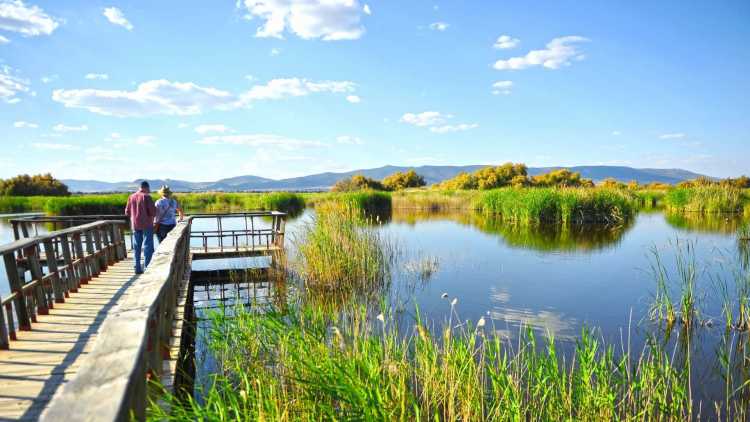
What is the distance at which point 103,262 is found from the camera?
8219 millimetres

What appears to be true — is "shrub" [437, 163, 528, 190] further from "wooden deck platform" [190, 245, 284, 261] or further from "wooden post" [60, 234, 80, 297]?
"wooden post" [60, 234, 80, 297]

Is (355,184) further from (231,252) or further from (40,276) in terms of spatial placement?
(40,276)

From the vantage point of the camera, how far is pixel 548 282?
10.1 m

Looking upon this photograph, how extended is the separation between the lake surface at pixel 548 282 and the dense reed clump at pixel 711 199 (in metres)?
8.36

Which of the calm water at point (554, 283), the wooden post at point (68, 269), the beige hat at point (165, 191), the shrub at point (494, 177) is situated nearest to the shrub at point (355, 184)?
the shrub at point (494, 177)

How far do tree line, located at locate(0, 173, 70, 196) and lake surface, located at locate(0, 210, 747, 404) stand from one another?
4150cm

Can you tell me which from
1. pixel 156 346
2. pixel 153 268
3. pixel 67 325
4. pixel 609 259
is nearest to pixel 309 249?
pixel 67 325

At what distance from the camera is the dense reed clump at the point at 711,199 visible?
990 inches

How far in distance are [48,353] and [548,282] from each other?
30.7 ft

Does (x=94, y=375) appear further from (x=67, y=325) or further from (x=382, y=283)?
(x=382, y=283)

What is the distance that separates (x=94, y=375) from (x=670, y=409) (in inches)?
150

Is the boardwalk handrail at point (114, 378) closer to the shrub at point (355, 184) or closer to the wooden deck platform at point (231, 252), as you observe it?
the wooden deck platform at point (231, 252)

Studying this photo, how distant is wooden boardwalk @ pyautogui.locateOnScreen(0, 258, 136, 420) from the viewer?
300 cm

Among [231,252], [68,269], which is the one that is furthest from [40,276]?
[231,252]
